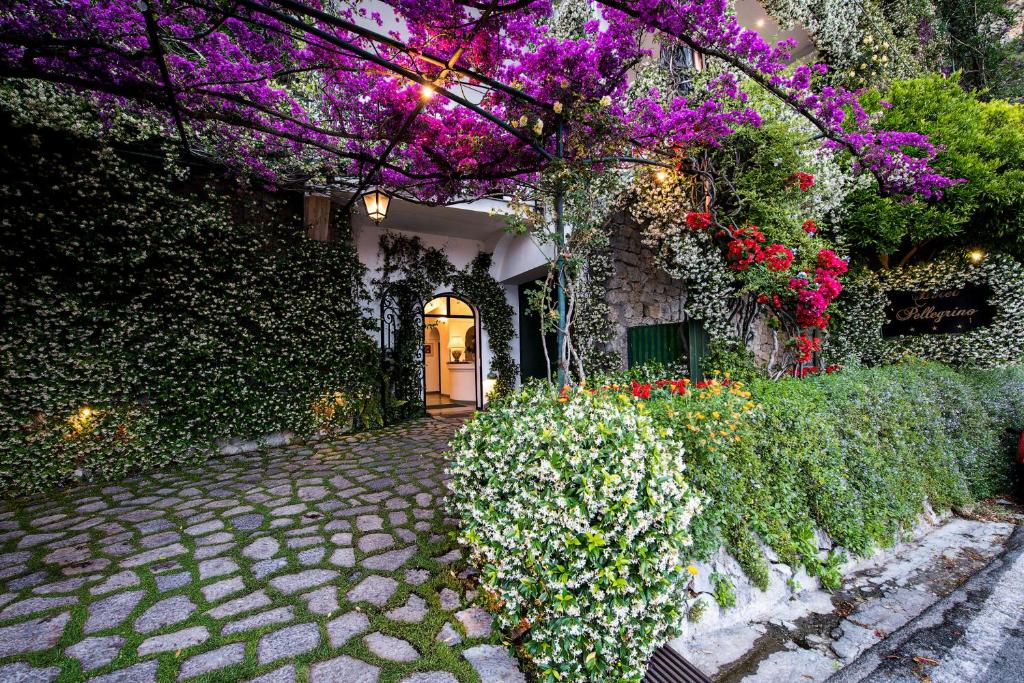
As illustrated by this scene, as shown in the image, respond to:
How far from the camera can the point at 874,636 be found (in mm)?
Result: 2299

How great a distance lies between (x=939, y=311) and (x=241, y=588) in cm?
856

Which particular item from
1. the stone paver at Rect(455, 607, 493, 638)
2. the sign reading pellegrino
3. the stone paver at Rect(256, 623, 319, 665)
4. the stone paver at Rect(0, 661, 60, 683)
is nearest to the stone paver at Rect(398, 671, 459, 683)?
the stone paver at Rect(455, 607, 493, 638)

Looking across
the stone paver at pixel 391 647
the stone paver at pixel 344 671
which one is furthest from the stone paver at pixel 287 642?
the stone paver at pixel 391 647

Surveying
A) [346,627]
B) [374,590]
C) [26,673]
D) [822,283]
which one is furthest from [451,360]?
[26,673]

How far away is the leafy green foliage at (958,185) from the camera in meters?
5.07

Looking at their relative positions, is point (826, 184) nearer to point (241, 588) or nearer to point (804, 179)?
point (804, 179)

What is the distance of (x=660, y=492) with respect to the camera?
175 centimetres

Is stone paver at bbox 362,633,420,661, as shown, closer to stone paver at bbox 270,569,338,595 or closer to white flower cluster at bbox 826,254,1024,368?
stone paver at bbox 270,569,338,595

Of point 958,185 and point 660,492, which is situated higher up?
point 958,185

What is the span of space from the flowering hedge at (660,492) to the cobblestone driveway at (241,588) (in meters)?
0.44

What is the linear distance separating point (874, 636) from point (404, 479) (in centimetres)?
368

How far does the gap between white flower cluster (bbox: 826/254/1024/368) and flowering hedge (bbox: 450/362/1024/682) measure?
2480 millimetres

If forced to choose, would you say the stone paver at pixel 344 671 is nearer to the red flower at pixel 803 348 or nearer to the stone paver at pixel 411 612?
the stone paver at pixel 411 612

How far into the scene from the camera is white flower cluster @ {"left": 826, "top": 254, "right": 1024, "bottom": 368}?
527 cm
